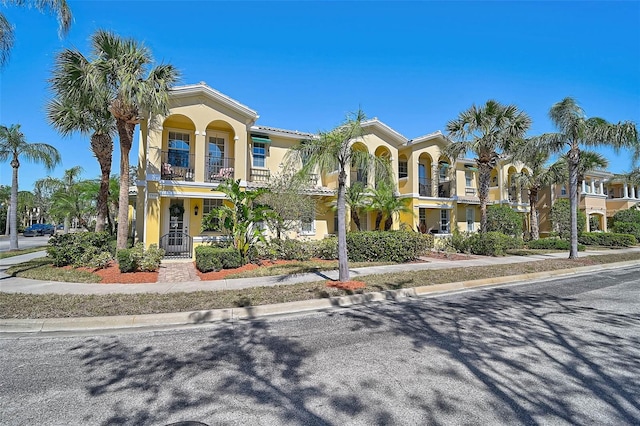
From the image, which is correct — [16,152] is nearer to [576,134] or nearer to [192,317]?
[192,317]

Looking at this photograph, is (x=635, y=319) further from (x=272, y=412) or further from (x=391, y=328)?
(x=272, y=412)

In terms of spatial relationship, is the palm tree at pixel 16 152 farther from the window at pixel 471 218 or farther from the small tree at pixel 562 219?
the small tree at pixel 562 219

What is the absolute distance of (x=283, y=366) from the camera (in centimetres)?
423

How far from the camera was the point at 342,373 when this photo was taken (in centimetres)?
402

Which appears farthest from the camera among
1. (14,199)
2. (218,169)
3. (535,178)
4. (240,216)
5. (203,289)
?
(535,178)

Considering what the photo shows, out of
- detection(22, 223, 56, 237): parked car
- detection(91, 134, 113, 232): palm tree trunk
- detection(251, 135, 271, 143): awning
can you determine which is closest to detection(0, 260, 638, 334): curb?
detection(91, 134, 113, 232): palm tree trunk

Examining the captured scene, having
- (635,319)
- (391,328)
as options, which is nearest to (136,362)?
(391,328)

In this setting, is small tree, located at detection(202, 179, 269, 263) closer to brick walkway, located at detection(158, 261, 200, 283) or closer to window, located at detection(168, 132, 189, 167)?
brick walkway, located at detection(158, 261, 200, 283)

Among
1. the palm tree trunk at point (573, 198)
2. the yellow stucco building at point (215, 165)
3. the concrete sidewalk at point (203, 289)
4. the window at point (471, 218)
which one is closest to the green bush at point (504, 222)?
the window at point (471, 218)

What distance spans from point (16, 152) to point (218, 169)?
1370 centimetres

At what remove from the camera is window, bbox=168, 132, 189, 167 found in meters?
16.6

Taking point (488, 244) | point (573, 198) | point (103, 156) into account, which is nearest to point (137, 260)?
point (103, 156)

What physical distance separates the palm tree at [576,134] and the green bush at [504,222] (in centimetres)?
683

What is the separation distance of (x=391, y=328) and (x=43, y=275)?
11899 mm
